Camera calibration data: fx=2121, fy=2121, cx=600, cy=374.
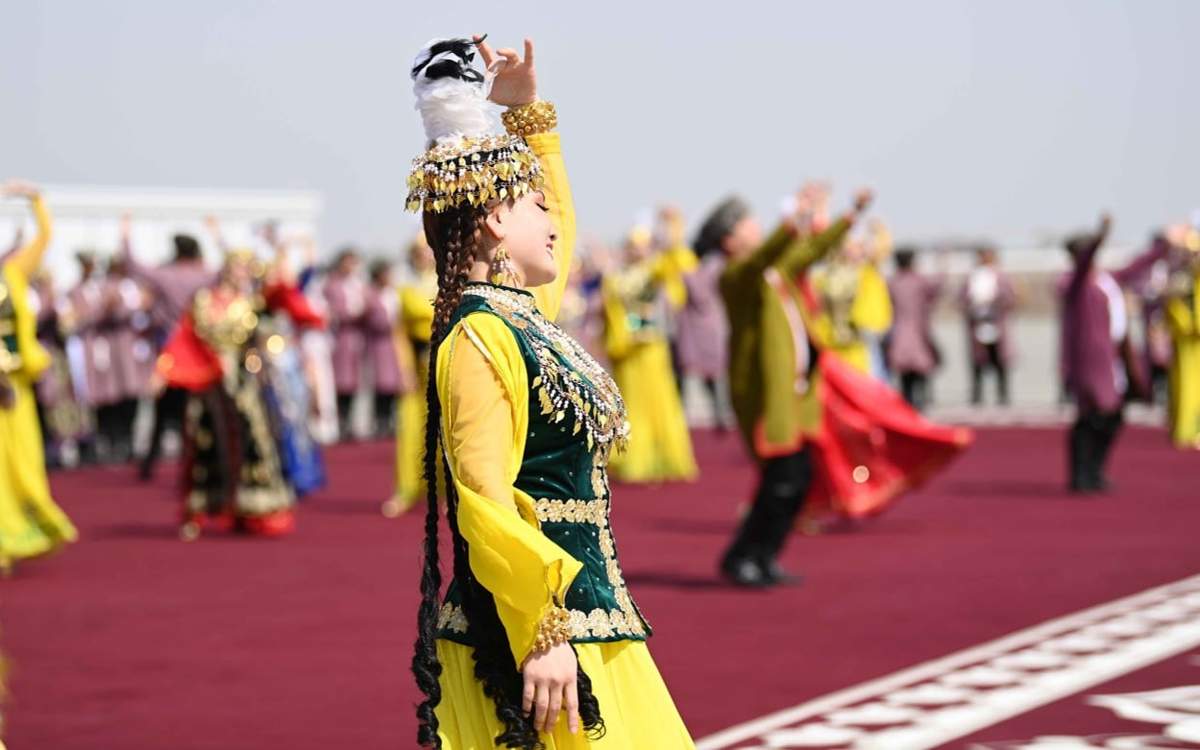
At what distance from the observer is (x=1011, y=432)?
18875 mm

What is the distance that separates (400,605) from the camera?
8938mm

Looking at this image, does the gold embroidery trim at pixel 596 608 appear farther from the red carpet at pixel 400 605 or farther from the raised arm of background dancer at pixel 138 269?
the raised arm of background dancer at pixel 138 269

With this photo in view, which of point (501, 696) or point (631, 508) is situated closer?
point (501, 696)

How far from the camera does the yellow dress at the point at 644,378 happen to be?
15.3 meters

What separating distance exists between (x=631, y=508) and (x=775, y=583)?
13.5 feet

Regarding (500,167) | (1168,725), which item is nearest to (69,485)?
(1168,725)

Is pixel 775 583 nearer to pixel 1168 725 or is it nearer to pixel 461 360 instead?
pixel 1168 725

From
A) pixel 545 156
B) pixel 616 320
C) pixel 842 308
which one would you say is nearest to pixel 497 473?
pixel 545 156

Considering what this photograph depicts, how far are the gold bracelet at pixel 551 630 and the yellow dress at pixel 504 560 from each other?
1 centimetres

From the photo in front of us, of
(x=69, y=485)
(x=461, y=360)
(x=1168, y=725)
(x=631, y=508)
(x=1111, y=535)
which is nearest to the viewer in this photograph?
(x=461, y=360)

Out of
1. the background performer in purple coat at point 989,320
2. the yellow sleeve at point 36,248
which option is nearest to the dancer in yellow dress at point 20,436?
the yellow sleeve at point 36,248

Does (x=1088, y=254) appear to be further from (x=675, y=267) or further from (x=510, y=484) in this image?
(x=510, y=484)

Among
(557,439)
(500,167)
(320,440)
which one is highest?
(500,167)

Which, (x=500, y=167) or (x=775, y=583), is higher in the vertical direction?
(x=500, y=167)
